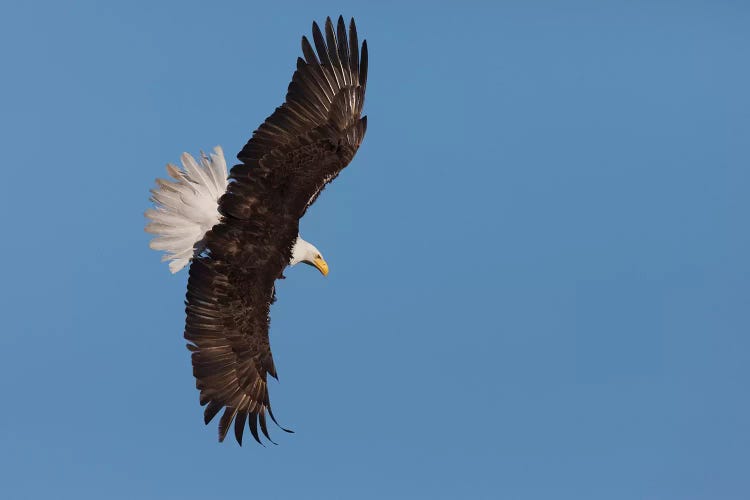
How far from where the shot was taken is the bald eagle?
8398 mm

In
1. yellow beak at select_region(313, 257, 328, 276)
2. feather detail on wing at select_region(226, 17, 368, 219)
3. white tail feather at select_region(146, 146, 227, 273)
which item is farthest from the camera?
yellow beak at select_region(313, 257, 328, 276)

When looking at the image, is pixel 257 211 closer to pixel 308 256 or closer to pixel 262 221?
pixel 262 221

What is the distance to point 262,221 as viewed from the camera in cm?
852

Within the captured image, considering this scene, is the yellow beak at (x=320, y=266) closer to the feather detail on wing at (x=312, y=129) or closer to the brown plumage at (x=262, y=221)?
the brown plumage at (x=262, y=221)

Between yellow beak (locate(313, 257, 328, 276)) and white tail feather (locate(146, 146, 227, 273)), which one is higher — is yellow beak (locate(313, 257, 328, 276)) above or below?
above

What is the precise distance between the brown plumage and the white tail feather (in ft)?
1.25

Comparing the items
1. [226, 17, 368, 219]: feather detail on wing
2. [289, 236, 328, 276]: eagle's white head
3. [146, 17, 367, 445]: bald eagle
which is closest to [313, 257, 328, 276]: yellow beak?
[289, 236, 328, 276]: eagle's white head

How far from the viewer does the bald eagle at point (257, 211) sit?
8398mm

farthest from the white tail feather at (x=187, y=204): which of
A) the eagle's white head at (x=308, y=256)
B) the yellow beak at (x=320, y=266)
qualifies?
the yellow beak at (x=320, y=266)

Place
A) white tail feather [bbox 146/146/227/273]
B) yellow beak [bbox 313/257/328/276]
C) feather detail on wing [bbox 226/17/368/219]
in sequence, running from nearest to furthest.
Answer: feather detail on wing [bbox 226/17/368/219] < white tail feather [bbox 146/146/227/273] < yellow beak [bbox 313/257/328/276]

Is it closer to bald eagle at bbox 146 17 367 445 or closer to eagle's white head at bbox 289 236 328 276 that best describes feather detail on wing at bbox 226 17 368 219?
bald eagle at bbox 146 17 367 445

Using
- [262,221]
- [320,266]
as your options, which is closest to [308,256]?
[320,266]

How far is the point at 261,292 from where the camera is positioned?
8.72 meters

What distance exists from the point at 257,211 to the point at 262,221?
11cm
